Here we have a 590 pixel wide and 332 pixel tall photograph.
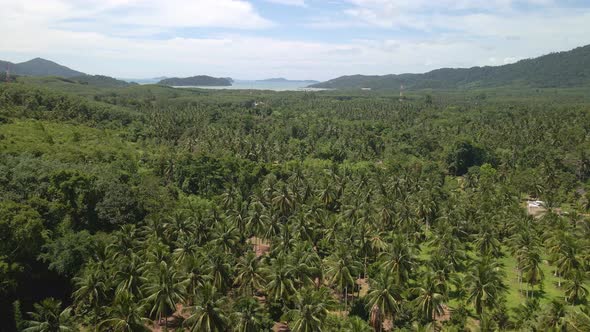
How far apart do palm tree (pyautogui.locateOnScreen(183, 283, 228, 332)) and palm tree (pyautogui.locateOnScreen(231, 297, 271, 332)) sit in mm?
1155

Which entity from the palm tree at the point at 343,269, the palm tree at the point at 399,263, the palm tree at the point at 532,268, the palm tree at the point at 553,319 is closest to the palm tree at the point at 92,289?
the palm tree at the point at 343,269

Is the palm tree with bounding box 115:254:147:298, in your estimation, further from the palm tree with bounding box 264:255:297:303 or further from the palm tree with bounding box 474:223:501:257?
the palm tree with bounding box 474:223:501:257

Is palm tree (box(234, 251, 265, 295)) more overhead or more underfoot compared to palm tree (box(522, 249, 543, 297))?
more overhead

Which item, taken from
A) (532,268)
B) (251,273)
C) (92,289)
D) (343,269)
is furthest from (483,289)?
(92,289)

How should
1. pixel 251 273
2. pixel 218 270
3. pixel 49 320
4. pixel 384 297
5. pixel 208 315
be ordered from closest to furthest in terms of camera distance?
1. pixel 49 320
2. pixel 208 315
3. pixel 384 297
4. pixel 218 270
5. pixel 251 273

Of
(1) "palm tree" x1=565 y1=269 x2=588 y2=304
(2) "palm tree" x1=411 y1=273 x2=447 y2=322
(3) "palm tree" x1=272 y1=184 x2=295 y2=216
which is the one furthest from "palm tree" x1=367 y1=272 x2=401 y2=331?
(3) "palm tree" x1=272 y1=184 x2=295 y2=216

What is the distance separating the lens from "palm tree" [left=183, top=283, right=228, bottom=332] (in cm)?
3697

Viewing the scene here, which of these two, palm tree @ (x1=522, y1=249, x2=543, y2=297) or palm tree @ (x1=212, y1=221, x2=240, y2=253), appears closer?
palm tree @ (x1=522, y1=249, x2=543, y2=297)

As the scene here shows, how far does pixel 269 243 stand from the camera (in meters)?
66.6

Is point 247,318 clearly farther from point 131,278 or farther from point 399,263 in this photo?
point 399,263

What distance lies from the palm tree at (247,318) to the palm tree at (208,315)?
1.16 meters

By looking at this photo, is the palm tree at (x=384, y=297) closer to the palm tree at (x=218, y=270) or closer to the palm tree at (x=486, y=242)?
the palm tree at (x=218, y=270)

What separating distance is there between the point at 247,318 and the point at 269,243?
94.9 ft

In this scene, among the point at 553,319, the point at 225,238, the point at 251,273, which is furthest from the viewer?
the point at 225,238
